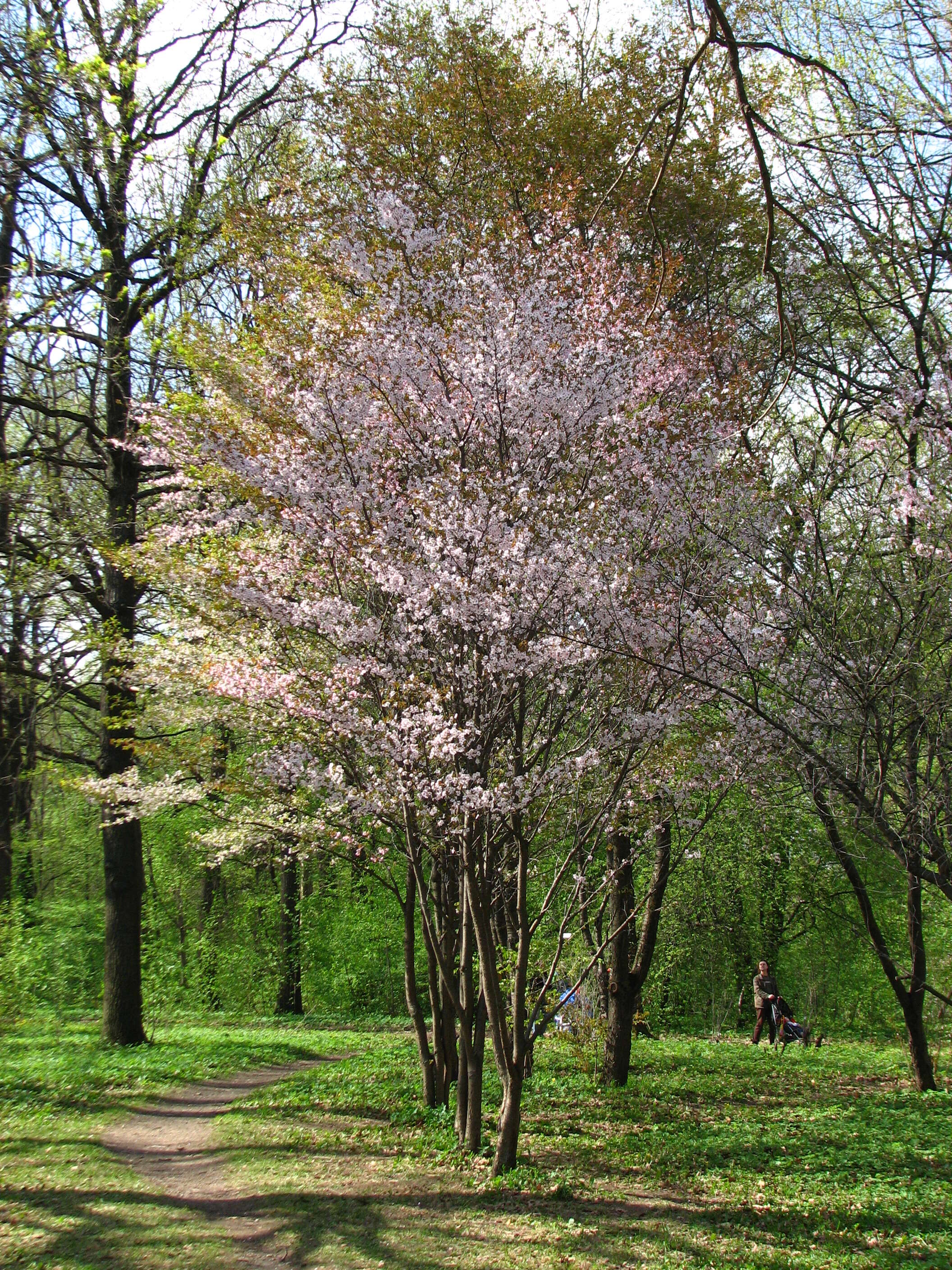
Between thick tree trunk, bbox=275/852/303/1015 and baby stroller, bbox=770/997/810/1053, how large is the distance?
8.95 m

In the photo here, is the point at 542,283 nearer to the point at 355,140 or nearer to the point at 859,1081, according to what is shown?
the point at 355,140

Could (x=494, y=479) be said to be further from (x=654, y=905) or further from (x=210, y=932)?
(x=210, y=932)

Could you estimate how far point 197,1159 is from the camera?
6.47 m

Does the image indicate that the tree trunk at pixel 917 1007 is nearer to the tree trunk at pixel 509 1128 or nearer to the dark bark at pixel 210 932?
the tree trunk at pixel 509 1128

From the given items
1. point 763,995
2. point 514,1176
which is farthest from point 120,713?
point 763,995

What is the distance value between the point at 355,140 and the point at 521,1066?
8631 mm

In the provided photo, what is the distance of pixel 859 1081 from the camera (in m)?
9.85

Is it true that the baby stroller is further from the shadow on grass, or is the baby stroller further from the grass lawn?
the shadow on grass

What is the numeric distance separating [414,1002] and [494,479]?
192 inches

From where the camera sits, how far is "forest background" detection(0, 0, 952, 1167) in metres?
5.63

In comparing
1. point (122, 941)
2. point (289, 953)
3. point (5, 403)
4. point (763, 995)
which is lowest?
point (763, 995)

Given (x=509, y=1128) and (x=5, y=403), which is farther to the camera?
(x=5, y=403)

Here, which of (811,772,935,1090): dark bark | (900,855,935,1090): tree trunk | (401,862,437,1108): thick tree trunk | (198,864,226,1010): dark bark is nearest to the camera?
(401,862,437,1108): thick tree trunk

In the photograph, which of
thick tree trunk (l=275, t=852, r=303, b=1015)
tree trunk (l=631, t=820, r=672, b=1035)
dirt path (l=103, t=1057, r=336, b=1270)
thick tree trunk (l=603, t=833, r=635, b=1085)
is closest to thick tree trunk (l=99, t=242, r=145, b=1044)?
dirt path (l=103, t=1057, r=336, b=1270)
